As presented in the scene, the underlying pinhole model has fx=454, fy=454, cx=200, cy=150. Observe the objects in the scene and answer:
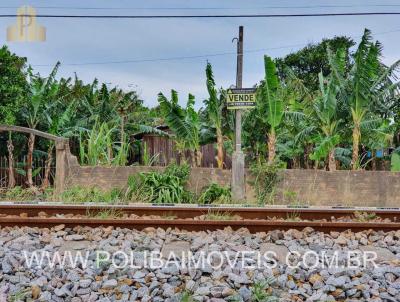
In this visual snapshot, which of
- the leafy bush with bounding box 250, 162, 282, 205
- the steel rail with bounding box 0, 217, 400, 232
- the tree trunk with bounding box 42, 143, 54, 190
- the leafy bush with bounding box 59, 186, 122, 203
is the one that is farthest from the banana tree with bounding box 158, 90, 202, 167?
the steel rail with bounding box 0, 217, 400, 232

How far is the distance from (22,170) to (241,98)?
8.17 metres

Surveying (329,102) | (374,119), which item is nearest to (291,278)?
(329,102)

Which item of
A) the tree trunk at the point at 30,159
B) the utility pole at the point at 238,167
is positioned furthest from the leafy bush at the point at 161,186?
the tree trunk at the point at 30,159

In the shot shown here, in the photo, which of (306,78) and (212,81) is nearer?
(212,81)

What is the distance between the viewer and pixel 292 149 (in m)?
15.6

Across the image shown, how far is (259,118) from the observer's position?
14.5 metres

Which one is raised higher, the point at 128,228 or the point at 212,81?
the point at 212,81

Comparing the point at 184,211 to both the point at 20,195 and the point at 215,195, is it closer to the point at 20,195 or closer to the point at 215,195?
the point at 215,195

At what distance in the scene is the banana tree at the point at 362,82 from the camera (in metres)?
12.5

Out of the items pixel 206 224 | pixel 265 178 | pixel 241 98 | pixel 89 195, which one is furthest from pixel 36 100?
pixel 206 224

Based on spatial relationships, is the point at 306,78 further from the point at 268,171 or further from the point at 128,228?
the point at 128,228

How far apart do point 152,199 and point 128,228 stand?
13.2 feet

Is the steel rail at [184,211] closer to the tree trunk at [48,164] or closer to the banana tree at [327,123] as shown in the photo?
the banana tree at [327,123]

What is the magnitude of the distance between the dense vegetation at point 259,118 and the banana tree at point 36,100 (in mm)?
35
